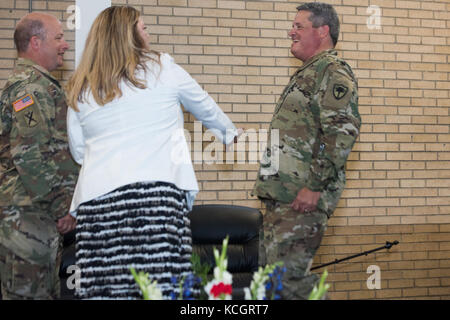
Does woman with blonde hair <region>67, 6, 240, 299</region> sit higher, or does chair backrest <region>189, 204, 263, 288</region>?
woman with blonde hair <region>67, 6, 240, 299</region>

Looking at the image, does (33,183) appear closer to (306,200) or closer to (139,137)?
(139,137)

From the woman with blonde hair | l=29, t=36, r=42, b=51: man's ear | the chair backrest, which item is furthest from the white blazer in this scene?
the chair backrest

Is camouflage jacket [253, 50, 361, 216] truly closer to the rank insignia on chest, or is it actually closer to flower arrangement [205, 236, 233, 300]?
the rank insignia on chest

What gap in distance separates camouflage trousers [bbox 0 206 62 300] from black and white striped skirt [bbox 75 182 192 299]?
0.88 m

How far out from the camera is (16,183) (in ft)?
9.65

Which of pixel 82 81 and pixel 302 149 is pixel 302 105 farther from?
pixel 82 81

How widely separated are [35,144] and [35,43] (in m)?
0.69

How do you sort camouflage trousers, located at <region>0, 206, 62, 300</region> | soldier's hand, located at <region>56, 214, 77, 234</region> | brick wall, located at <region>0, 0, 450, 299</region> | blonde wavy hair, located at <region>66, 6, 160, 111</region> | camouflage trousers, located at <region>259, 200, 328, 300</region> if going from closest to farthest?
blonde wavy hair, located at <region>66, 6, 160, 111</region>, camouflage trousers, located at <region>259, 200, 328, 300</region>, camouflage trousers, located at <region>0, 206, 62, 300</region>, soldier's hand, located at <region>56, 214, 77, 234</region>, brick wall, located at <region>0, 0, 450, 299</region>

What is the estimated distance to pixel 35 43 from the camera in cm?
319

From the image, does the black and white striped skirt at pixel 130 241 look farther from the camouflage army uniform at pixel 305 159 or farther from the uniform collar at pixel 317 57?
the uniform collar at pixel 317 57

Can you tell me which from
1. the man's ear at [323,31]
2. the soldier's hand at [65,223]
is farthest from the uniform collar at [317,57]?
the soldier's hand at [65,223]


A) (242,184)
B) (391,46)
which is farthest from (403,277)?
(391,46)

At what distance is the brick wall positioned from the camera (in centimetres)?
500
